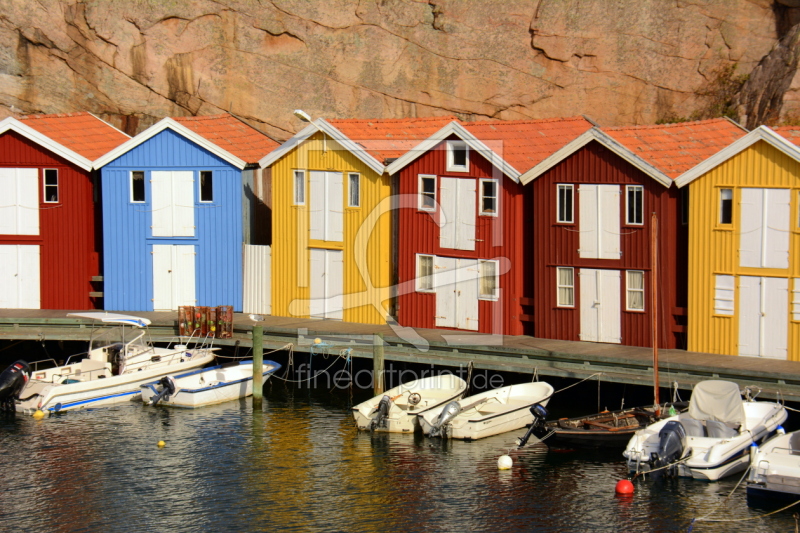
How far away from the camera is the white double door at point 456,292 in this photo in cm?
3847

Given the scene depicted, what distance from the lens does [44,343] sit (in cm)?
4256

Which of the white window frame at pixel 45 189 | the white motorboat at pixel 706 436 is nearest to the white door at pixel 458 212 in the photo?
the white motorboat at pixel 706 436

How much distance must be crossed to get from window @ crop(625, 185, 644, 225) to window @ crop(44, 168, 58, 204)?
73.7ft

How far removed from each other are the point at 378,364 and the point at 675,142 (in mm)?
12625

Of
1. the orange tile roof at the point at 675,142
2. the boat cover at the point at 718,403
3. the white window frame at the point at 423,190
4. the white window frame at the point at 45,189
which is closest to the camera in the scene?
the boat cover at the point at 718,403

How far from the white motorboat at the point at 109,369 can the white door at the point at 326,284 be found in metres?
4.37

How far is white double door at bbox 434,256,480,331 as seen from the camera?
38.5 metres

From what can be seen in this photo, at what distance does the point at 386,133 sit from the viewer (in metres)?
41.3

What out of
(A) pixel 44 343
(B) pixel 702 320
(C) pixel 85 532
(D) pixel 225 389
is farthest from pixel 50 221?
(B) pixel 702 320

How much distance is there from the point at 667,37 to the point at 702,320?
2255cm

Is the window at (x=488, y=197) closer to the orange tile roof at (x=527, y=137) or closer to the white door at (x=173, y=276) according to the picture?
the orange tile roof at (x=527, y=137)

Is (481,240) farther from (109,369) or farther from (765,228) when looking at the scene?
(109,369)

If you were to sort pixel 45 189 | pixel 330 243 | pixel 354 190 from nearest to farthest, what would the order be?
pixel 354 190 < pixel 330 243 < pixel 45 189

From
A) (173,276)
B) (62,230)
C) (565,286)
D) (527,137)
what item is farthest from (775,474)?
(62,230)
